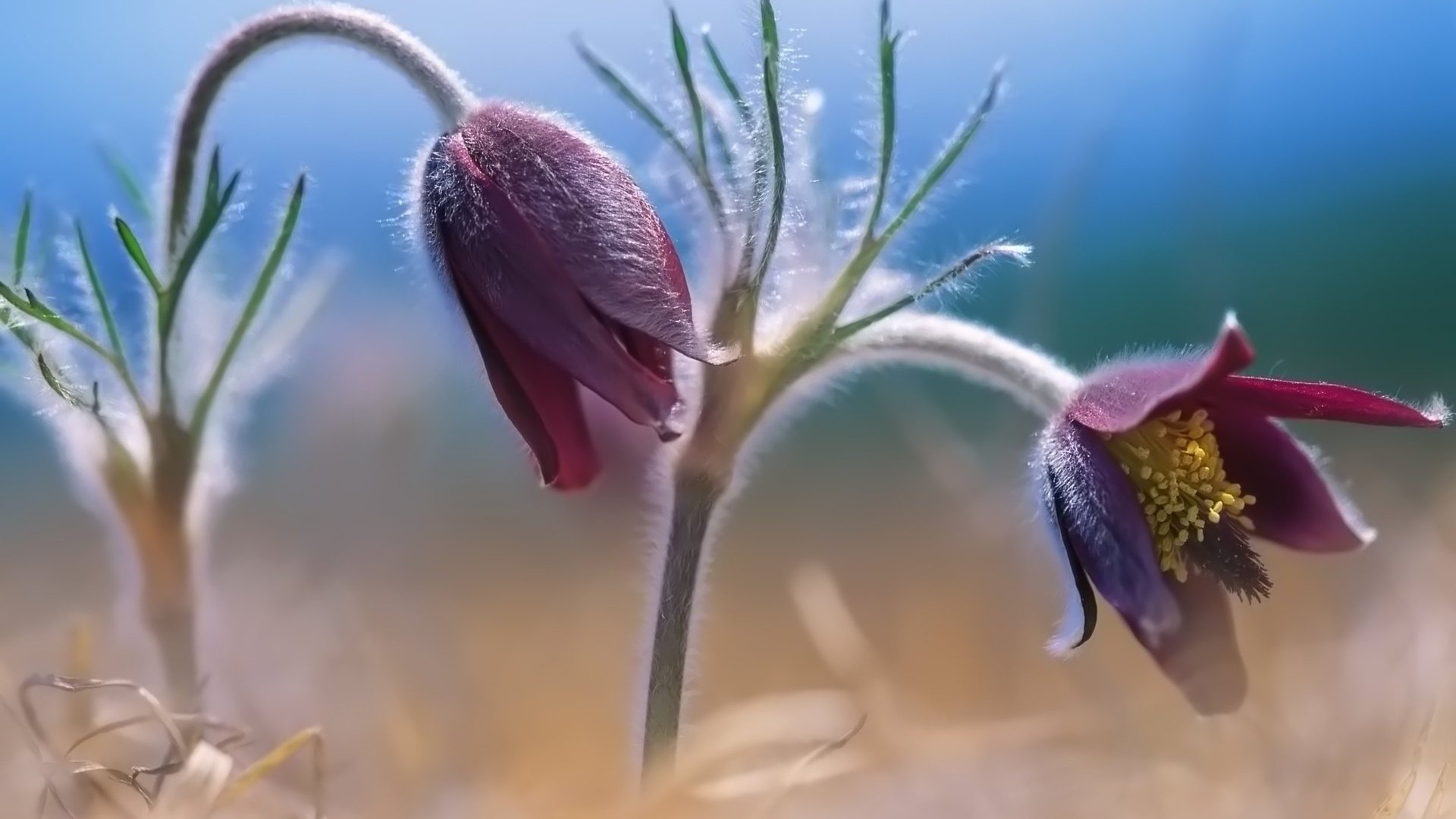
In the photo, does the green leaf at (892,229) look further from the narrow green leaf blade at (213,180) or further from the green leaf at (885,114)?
the narrow green leaf blade at (213,180)

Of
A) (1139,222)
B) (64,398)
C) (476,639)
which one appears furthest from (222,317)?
(1139,222)

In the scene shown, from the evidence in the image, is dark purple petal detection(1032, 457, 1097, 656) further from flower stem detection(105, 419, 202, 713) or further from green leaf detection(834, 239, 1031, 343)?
flower stem detection(105, 419, 202, 713)

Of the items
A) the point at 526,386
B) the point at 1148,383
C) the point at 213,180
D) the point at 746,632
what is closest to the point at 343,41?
the point at 213,180

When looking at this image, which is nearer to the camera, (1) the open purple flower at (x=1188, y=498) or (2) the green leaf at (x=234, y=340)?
(1) the open purple flower at (x=1188, y=498)

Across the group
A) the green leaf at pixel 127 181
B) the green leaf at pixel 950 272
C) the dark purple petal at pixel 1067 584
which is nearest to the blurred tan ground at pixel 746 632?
the dark purple petal at pixel 1067 584

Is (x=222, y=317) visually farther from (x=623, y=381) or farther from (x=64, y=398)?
(x=623, y=381)

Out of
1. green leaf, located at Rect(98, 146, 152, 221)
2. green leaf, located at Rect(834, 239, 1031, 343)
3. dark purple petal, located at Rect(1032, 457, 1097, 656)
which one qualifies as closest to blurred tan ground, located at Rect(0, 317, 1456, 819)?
dark purple petal, located at Rect(1032, 457, 1097, 656)
